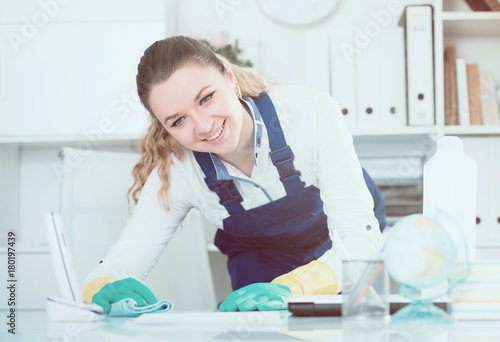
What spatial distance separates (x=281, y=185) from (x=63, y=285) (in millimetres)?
736

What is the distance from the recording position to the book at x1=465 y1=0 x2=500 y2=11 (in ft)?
7.06

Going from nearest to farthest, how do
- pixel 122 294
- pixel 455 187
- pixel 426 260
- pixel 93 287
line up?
pixel 426 260
pixel 455 187
pixel 122 294
pixel 93 287

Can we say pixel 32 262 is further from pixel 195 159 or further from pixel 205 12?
pixel 205 12

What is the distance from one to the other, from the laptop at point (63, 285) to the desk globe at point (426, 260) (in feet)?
1.40

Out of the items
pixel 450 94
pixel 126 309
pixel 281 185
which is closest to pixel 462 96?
pixel 450 94

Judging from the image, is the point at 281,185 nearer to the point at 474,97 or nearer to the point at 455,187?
the point at 455,187

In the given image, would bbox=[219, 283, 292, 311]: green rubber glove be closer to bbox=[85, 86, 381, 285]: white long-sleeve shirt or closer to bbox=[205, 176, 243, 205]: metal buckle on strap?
bbox=[85, 86, 381, 285]: white long-sleeve shirt

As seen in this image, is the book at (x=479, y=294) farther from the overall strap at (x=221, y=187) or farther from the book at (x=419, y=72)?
the book at (x=419, y=72)

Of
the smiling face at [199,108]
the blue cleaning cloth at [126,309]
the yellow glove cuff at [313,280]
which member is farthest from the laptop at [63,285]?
the smiling face at [199,108]


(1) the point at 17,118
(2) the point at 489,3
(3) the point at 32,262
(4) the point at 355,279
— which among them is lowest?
(3) the point at 32,262

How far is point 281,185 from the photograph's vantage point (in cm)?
142

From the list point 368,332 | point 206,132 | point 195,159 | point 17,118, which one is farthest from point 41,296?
point 368,332

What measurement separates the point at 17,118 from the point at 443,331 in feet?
6.37

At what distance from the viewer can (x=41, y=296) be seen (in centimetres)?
206
